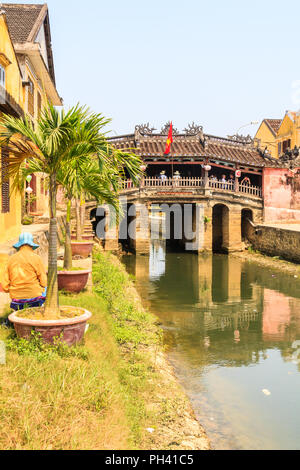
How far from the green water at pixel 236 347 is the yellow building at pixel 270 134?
73.8ft

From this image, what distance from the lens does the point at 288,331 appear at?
11766 mm

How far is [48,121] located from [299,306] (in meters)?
11.3

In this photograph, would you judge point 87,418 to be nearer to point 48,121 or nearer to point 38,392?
point 38,392

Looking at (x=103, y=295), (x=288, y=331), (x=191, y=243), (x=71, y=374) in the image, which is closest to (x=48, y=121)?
(x=71, y=374)

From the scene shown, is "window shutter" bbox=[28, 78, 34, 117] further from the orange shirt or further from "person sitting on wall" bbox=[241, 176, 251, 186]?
"person sitting on wall" bbox=[241, 176, 251, 186]

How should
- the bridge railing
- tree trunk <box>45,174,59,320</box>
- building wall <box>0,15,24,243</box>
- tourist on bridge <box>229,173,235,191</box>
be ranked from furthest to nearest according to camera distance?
tourist on bridge <box>229,173,235,191</box> → the bridge railing → building wall <box>0,15,24,243</box> → tree trunk <box>45,174,59,320</box>

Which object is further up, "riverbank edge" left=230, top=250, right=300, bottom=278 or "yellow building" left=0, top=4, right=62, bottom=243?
"yellow building" left=0, top=4, right=62, bottom=243

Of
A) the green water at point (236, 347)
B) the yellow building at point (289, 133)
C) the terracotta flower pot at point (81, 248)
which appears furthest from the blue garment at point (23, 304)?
the yellow building at point (289, 133)

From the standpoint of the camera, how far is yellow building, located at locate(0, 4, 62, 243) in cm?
1089

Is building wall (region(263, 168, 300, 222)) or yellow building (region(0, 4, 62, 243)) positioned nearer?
yellow building (region(0, 4, 62, 243))

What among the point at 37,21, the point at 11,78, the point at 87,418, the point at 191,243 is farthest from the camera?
the point at 191,243

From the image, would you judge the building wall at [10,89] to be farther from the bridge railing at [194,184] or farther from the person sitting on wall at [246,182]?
the person sitting on wall at [246,182]

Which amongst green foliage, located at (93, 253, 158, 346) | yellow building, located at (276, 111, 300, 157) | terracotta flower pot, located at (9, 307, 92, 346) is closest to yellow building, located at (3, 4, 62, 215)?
green foliage, located at (93, 253, 158, 346)

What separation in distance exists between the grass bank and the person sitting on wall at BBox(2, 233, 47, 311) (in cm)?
51
